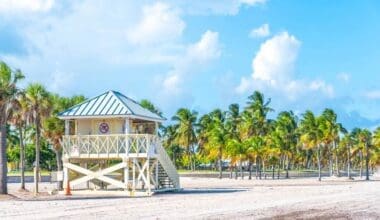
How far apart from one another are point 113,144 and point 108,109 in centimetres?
199

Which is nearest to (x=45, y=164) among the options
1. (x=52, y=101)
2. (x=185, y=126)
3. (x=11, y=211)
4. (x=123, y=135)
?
(x=185, y=126)

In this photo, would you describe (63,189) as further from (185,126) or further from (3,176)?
(185,126)

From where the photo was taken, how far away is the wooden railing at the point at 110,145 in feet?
121

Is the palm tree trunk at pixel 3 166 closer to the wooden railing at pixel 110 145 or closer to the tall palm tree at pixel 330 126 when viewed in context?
the wooden railing at pixel 110 145

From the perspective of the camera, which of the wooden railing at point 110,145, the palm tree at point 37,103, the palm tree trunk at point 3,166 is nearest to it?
the palm tree trunk at point 3,166

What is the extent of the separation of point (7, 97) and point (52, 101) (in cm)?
521

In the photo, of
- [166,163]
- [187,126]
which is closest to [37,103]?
[166,163]

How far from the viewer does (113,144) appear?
37.2 m

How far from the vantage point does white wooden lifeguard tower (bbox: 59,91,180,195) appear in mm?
37000

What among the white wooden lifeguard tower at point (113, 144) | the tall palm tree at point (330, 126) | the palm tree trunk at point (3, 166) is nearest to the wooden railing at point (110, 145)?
the white wooden lifeguard tower at point (113, 144)

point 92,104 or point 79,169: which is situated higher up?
point 92,104

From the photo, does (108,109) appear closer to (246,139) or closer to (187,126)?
(246,139)

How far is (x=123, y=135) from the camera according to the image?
121 feet

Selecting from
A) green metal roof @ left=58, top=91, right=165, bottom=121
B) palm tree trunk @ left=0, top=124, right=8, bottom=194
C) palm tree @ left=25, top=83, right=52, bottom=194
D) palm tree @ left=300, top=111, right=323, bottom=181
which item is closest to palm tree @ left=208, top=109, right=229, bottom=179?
palm tree @ left=300, top=111, right=323, bottom=181
